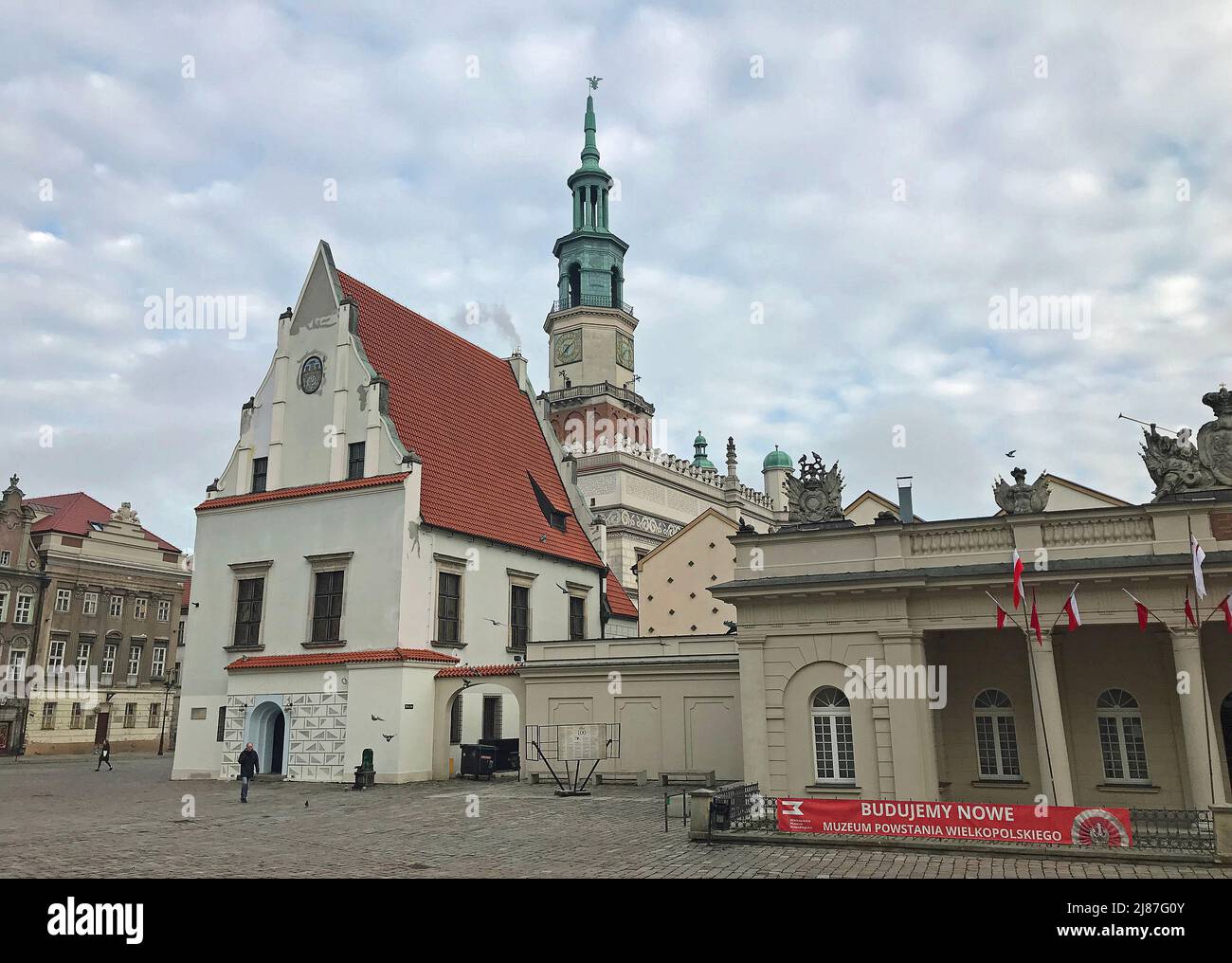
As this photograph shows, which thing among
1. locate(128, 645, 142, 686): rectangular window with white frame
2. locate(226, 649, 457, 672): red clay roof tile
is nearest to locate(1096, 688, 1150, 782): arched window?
locate(226, 649, 457, 672): red clay roof tile

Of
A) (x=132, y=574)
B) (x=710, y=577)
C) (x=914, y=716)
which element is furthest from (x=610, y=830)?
(x=132, y=574)

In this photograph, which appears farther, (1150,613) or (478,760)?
(478,760)

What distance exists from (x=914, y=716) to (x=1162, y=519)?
6552 millimetres

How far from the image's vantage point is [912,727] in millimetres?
20609

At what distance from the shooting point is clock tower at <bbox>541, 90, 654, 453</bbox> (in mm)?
66312

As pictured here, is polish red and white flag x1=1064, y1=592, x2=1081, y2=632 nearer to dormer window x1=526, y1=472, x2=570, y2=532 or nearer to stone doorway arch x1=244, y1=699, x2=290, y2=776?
stone doorway arch x1=244, y1=699, x2=290, y2=776

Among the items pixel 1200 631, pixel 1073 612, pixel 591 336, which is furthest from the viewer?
pixel 591 336

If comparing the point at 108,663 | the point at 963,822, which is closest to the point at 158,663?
the point at 108,663

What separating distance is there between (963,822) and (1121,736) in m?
8.32

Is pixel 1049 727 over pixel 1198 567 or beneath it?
beneath

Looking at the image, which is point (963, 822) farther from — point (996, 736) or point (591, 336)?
point (591, 336)

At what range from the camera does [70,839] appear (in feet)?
59.3

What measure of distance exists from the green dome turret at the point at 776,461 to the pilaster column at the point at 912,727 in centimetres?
6394

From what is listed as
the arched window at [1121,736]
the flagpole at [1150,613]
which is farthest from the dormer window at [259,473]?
the flagpole at [1150,613]
